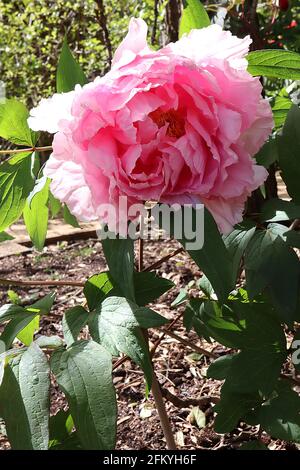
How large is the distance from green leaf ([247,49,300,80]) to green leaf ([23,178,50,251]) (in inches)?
13.4

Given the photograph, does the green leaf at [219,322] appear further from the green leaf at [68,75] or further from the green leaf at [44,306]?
the green leaf at [68,75]

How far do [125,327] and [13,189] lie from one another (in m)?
0.29

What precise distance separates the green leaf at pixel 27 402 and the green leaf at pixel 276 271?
316 mm

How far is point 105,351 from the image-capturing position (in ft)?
2.43

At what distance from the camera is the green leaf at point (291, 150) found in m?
0.82

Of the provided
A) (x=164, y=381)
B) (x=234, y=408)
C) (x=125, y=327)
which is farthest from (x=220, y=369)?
(x=164, y=381)

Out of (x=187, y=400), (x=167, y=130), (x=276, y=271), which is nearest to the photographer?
(x=167, y=130)

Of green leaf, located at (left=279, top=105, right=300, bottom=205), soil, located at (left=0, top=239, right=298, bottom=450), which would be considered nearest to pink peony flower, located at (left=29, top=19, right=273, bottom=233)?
green leaf, located at (left=279, top=105, right=300, bottom=205)

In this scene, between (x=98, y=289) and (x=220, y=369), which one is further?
(x=220, y=369)

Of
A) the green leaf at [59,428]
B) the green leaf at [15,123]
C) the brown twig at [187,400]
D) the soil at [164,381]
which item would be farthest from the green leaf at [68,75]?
the brown twig at [187,400]

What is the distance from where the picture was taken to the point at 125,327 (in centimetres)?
76

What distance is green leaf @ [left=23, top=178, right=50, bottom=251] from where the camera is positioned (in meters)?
0.92

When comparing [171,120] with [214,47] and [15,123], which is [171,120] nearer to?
[214,47]
